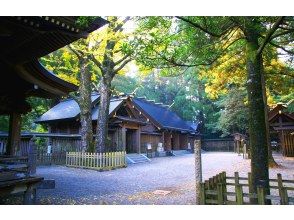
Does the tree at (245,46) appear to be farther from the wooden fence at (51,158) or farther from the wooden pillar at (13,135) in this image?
the wooden fence at (51,158)

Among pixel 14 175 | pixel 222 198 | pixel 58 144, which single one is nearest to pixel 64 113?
pixel 58 144

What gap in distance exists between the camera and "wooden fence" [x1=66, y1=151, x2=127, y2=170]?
13562 mm

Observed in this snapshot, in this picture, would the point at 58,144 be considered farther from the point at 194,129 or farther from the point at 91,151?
the point at 194,129

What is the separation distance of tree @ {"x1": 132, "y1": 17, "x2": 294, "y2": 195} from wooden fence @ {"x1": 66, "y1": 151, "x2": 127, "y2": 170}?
769cm

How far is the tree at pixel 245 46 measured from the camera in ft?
17.0

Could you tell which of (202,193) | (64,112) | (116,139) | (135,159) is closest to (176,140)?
(116,139)

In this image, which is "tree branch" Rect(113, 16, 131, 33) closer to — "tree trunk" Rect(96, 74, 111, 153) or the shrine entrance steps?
"tree trunk" Rect(96, 74, 111, 153)

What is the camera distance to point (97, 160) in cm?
1356

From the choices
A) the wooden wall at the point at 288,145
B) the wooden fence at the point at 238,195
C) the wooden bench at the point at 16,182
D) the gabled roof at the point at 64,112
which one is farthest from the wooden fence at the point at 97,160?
the wooden wall at the point at 288,145

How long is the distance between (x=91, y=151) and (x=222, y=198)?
440 inches

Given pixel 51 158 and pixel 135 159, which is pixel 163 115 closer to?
pixel 135 159

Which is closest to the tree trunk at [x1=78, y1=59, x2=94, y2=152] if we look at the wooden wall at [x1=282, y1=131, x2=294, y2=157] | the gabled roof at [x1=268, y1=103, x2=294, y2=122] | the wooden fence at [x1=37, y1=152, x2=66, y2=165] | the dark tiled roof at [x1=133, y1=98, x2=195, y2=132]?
the wooden fence at [x1=37, y1=152, x2=66, y2=165]

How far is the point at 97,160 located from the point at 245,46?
367 inches

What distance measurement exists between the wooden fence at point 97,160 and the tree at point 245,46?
25.2ft
